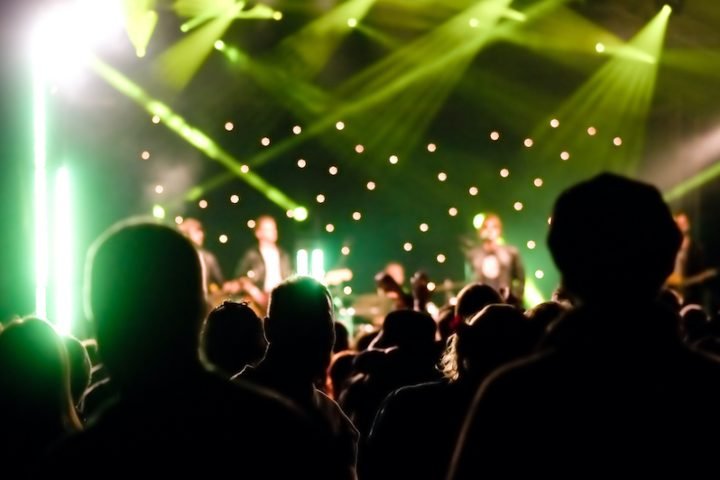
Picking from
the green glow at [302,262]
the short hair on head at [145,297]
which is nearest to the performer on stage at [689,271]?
the green glow at [302,262]

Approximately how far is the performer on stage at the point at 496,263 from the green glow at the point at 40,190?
6588 mm

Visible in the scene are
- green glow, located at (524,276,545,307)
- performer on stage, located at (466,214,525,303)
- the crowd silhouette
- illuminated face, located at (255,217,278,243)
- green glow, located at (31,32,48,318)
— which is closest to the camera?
the crowd silhouette

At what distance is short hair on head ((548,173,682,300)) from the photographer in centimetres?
183

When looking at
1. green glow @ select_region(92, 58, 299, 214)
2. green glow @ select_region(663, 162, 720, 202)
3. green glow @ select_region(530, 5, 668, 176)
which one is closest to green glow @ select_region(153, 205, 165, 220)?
green glow @ select_region(92, 58, 299, 214)

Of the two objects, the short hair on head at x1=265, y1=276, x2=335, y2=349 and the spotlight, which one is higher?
the spotlight

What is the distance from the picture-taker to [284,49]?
1497 centimetres

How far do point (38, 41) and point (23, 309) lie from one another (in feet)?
6.11

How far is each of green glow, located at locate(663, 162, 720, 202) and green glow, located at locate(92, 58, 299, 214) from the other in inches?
237

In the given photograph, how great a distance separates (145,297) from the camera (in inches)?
72.7

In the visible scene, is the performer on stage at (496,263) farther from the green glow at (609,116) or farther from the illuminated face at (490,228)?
the green glow at (609,116)

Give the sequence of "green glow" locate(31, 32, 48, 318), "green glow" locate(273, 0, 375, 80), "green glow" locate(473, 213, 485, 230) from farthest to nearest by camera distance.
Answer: "green glow" locate(273, 0, 375, 80) → "green glow" locate(473, 213, 485, 230) → "green glow" locate(31, 32, 48, 318)

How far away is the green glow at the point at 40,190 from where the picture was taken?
6656mm

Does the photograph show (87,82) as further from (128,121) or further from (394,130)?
(394,130)

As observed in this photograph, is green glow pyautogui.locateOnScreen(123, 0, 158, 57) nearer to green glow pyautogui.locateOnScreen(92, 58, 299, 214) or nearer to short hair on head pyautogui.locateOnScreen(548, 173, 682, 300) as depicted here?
green glow pyautogui.locateOnScreen(92, 58, 299, 214)
